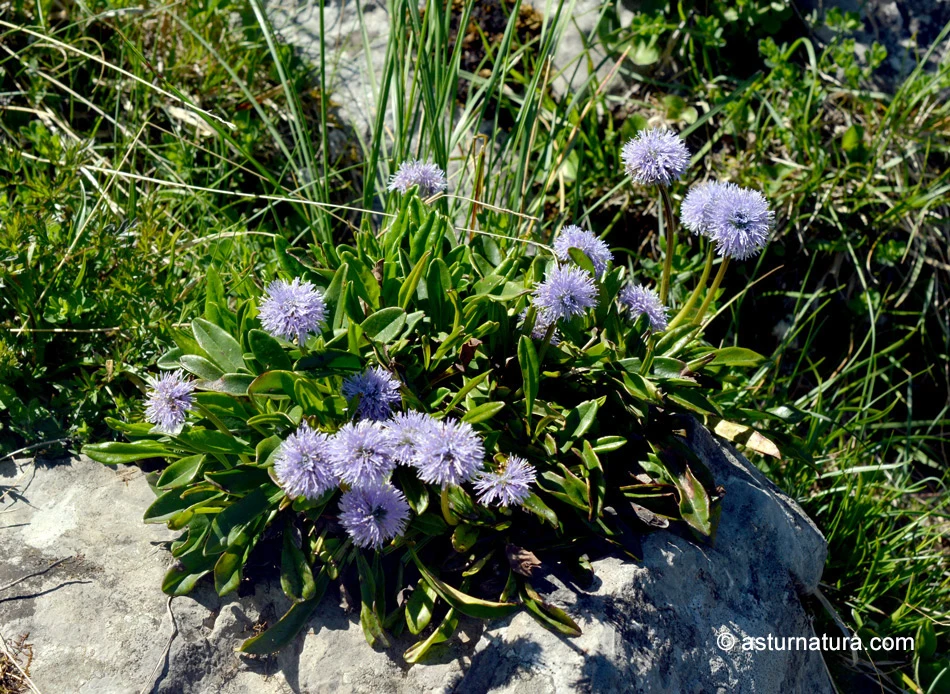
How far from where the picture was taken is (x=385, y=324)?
7.40 ft

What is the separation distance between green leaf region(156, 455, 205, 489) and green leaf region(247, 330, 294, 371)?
33 centimetres

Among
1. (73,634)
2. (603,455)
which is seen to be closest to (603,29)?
(603,455)

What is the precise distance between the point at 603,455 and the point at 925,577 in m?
1.66

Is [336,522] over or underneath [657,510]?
underneath

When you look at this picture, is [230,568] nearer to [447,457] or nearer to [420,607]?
[420,607]

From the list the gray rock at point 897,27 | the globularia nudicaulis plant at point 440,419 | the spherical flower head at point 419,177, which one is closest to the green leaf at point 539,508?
the globularia nudicaulis plant at point 440,419

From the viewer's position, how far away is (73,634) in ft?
7.36

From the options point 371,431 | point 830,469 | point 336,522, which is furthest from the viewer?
point 830,469

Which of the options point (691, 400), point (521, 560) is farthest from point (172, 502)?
point (691, 400)

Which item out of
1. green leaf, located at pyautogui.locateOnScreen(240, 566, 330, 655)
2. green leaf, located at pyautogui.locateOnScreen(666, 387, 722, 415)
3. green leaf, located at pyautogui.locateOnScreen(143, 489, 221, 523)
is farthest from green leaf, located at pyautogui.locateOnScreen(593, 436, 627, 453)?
green leaf, located at pyautogui.locateOnScreen(143, 489, 221, 523)

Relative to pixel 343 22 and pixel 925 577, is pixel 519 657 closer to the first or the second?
pixel 925 577

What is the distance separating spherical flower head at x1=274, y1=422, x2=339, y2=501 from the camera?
75.3 inches

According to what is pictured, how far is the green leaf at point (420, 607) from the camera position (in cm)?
217

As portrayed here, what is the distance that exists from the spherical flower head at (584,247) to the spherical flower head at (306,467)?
91 cm
